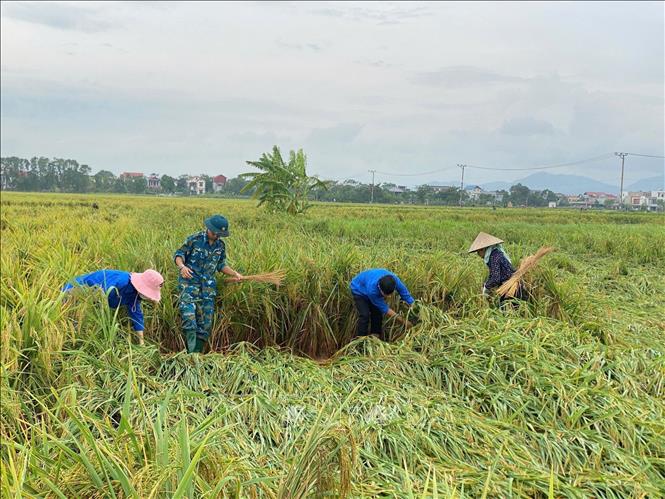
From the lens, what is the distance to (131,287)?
3615 millimetres

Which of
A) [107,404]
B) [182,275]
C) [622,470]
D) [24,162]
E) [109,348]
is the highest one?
[24,162]

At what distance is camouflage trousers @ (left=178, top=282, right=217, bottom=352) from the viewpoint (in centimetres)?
404

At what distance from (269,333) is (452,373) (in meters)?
1.93

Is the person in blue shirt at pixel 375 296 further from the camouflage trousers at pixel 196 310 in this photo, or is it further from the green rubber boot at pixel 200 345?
the green rubber boot at pixel 200 345

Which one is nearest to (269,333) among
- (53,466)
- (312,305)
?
(312,305)

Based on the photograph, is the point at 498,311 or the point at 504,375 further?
the point at 498,311

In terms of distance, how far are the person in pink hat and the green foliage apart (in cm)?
993

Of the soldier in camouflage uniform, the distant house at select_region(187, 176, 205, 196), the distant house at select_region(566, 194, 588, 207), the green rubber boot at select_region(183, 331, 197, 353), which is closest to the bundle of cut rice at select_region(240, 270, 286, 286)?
the soldier in camouflage uniform

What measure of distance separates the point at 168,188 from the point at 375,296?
79718 millimetres

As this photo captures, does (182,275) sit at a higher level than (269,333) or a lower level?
higher

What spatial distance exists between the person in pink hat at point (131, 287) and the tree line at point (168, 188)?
5354 centimetres

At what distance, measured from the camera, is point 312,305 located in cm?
460

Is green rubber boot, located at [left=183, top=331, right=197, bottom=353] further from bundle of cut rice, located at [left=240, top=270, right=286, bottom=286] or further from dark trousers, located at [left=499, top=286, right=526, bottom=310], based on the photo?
dark trousers, located at [left=499, top=286, right=526, bottom=310]

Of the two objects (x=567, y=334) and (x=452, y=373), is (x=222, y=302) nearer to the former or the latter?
(x=452, y=373)
